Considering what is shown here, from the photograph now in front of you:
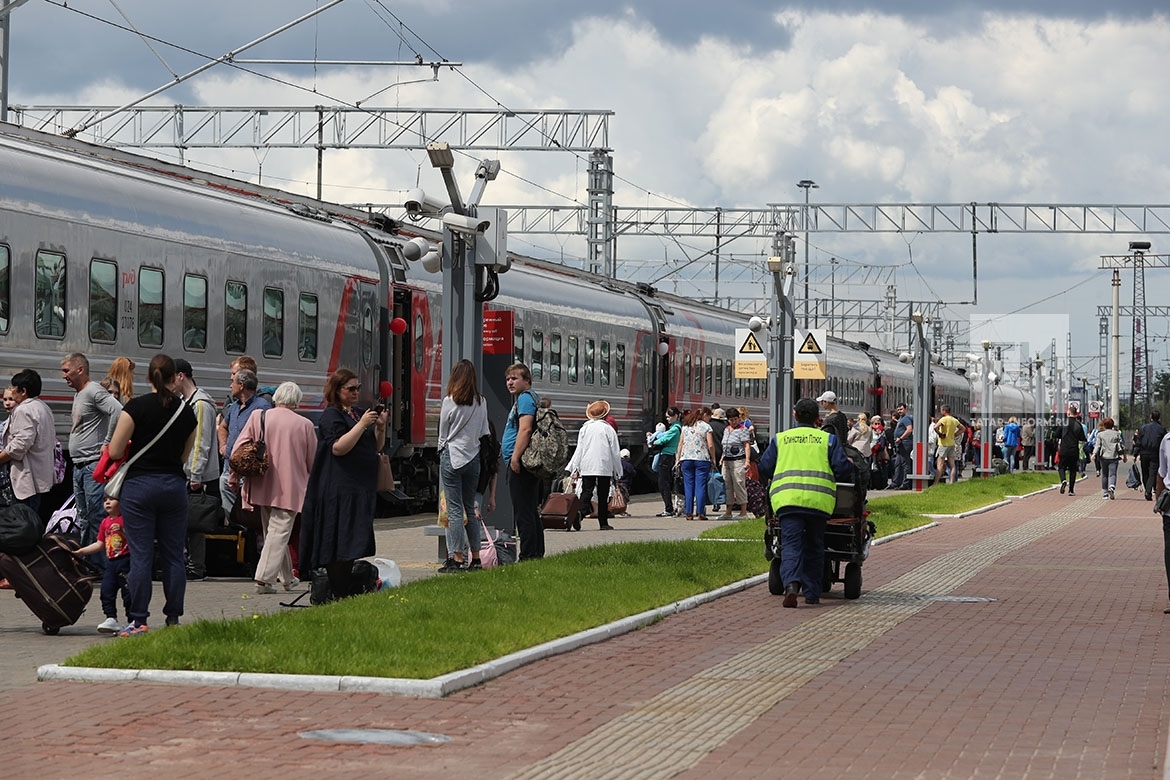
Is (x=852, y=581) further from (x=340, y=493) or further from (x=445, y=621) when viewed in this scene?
(x=445, y=621)

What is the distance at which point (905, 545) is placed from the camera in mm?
24516

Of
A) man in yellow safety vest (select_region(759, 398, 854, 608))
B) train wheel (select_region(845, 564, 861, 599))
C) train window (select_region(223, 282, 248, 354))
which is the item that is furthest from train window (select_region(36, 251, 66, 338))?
train wheel (select_region(845, 564, 861, 599))

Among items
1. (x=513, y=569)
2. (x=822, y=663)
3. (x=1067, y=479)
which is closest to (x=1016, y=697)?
(x=822, y=663)

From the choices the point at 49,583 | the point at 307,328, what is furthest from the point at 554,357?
the point at 49,583

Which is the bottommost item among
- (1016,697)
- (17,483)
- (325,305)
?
(1016,697)

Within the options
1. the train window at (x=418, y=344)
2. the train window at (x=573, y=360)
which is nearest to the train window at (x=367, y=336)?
the train window at (x=418, y=344)

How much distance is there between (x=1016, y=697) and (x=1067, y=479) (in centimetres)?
3841

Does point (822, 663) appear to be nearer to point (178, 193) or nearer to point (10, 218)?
point (10, 218)

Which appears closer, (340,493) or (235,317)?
(340,493)

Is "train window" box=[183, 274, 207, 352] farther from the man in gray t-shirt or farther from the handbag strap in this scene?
the handbag strap

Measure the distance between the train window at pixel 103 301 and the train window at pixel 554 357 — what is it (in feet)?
49.8

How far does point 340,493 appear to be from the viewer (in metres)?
14.3

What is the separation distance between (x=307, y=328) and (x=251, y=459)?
927cm

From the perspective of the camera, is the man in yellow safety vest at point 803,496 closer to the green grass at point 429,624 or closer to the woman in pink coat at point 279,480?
the green grass at point 429,624
